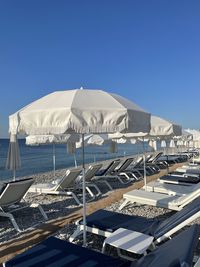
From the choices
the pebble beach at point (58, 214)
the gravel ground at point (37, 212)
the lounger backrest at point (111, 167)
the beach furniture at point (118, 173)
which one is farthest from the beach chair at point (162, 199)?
the lounger backrest at point (111, 167)

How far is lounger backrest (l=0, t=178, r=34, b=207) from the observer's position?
18.3 feet

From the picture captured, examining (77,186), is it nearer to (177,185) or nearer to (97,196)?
(97,196)

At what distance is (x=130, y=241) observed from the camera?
142 inches

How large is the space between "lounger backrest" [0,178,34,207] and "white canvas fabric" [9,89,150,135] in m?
1.71

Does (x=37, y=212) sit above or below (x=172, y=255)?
below

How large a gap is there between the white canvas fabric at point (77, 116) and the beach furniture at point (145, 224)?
1.28m

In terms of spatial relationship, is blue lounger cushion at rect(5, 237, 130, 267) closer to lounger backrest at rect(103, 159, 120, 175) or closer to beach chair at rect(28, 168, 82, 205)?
beach chair at rect(28, 168, 82, 205)

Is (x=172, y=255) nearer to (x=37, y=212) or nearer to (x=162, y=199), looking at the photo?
(x=162, y=199)

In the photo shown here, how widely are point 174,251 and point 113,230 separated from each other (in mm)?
1616

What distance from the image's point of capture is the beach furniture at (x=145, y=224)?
3.97 m

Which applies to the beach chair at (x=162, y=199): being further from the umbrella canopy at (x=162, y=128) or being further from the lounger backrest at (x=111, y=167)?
the lounger backrest at (x=111, y=167)

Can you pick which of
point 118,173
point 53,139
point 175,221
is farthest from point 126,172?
point 175,221

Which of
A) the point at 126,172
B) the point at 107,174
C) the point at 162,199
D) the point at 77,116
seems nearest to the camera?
Answer: the point at 77,116

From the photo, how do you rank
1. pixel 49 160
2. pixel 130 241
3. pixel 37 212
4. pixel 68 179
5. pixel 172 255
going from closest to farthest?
pixel 172 255 < pixel 130 241 < pixel 37 212 < pixel 68 179 < pixel 49 160
